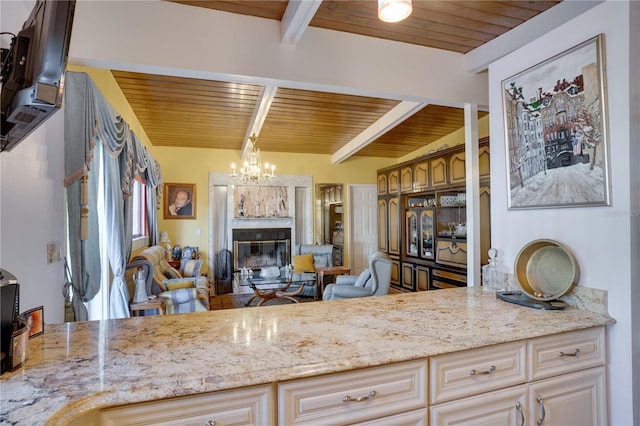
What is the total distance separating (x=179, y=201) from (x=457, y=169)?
15.3 ft

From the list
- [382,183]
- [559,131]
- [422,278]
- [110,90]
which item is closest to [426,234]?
[422,278]

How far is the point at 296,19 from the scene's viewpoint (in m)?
2.04

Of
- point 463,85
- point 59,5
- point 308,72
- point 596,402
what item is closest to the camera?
point 59,5

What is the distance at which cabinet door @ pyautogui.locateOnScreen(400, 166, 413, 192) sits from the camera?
17.9 feet

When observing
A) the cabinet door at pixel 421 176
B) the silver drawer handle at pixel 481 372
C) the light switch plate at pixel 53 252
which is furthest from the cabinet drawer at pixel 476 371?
the cabinet door at pixel 421 176

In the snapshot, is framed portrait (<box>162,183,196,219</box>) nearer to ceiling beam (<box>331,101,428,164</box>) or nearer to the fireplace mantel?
the fireplace mantel

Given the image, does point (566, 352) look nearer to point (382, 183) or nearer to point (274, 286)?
point (274, 286)

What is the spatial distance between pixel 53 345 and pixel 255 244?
201 inches

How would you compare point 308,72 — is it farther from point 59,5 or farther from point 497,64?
point 59,5

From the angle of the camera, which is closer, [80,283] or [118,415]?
[118,415]

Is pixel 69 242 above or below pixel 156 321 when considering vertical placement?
above

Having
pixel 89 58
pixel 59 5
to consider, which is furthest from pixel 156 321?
pixel 89 58

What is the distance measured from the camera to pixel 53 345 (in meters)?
1.24

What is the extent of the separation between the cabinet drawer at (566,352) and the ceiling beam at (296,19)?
207 centimetres
